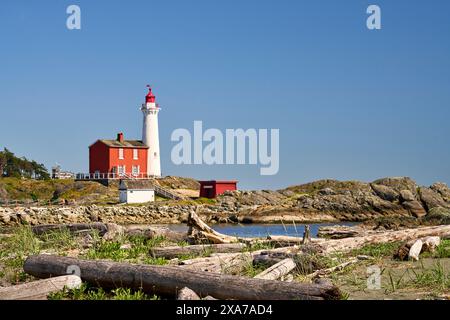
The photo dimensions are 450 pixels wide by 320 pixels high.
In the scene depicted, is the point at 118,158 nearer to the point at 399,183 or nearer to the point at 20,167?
the point at 20,167

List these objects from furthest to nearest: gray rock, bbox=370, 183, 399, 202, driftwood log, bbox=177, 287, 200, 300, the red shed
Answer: the red shed → gray rock, bbox=370, 183, 399, 202 → driftwood log, bbox=177, 287, 200, 300

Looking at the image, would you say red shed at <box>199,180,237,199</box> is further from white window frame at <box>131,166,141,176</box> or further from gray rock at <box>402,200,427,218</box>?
gray rock at <box>402,200,427,218</box>

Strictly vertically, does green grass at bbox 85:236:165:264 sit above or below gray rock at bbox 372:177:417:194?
above

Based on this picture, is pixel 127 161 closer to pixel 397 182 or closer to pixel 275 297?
pixel 397 182

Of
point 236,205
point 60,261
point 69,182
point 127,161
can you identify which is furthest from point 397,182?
point 60,261

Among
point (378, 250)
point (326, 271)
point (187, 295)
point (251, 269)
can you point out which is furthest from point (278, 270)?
point (378, 250)

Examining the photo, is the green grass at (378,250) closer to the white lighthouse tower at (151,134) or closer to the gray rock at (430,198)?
the gray rock at (430,198)

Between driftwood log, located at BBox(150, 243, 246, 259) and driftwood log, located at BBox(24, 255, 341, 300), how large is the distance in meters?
3.36

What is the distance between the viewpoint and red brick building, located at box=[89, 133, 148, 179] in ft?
242

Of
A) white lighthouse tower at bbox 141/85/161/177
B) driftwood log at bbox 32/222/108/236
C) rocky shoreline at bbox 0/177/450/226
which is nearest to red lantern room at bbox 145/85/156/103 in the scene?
white lighthouse tower at bbox 141/85/161/177

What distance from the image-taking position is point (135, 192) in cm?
6575

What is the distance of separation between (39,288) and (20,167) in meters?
79.2

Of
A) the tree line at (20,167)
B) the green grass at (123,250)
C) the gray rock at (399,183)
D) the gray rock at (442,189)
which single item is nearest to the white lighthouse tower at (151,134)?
the tree line at (20,167)

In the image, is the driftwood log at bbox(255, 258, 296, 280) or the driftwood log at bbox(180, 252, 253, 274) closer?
the driftwood log at bbox(255, 258, 296, 280)
